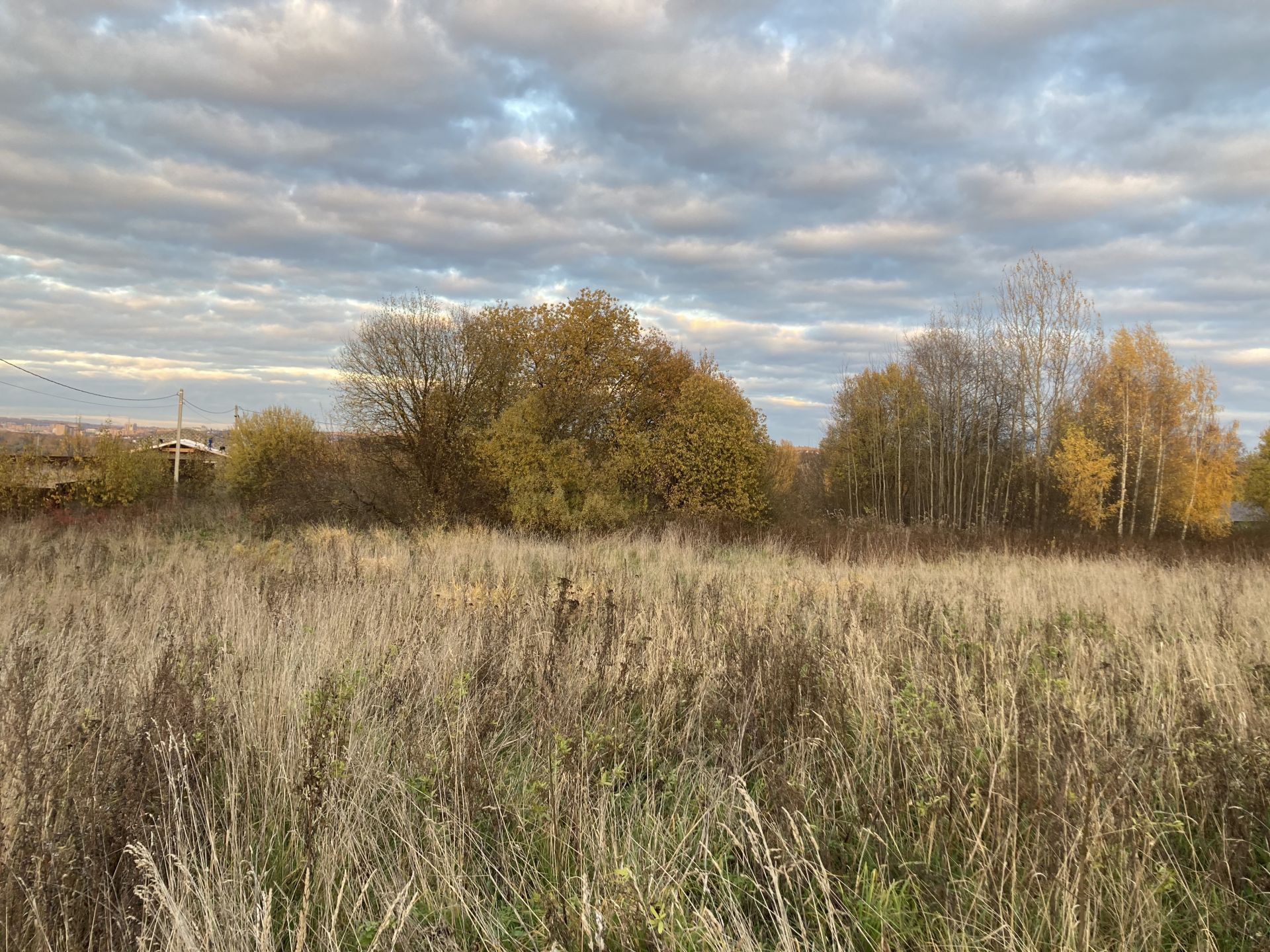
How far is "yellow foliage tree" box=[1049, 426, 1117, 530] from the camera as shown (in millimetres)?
25344

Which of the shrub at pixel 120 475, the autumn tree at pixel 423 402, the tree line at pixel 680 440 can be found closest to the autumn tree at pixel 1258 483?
the tree line at pixel 680 440

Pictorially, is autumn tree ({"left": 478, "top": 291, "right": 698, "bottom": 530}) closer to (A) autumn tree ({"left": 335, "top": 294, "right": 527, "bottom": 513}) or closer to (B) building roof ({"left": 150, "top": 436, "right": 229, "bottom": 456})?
(A) autumn tree ({"left": 335, "top": 294, "right": 527, "bottom": 513})

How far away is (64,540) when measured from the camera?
→ 43.8ft

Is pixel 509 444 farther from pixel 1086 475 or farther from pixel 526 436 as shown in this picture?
pixel 1086 475

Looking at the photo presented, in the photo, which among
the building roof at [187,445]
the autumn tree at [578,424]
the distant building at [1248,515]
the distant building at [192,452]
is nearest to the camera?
the autumn tree at [578,424]

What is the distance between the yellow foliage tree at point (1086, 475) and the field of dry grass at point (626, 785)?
903 inches

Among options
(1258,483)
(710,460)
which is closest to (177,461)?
(710,460)

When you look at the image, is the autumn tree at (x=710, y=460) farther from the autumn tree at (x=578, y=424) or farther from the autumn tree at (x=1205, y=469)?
the autumn tree at (x=1205, y=469)

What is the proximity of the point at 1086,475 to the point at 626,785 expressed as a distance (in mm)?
27121

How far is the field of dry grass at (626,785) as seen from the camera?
2064 mm

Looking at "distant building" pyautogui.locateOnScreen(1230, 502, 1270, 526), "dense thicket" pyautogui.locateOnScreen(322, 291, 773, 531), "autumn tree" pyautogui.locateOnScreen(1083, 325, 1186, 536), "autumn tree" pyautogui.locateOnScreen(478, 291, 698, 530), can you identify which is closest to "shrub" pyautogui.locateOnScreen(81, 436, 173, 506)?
"dense thicket" pyautogui.locateOnScreen(322, 291, 773, 531)

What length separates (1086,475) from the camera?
25359mm

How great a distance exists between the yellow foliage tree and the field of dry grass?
75.2 ft

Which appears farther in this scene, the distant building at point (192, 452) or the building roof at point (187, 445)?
the building roof at point (187, 445)
